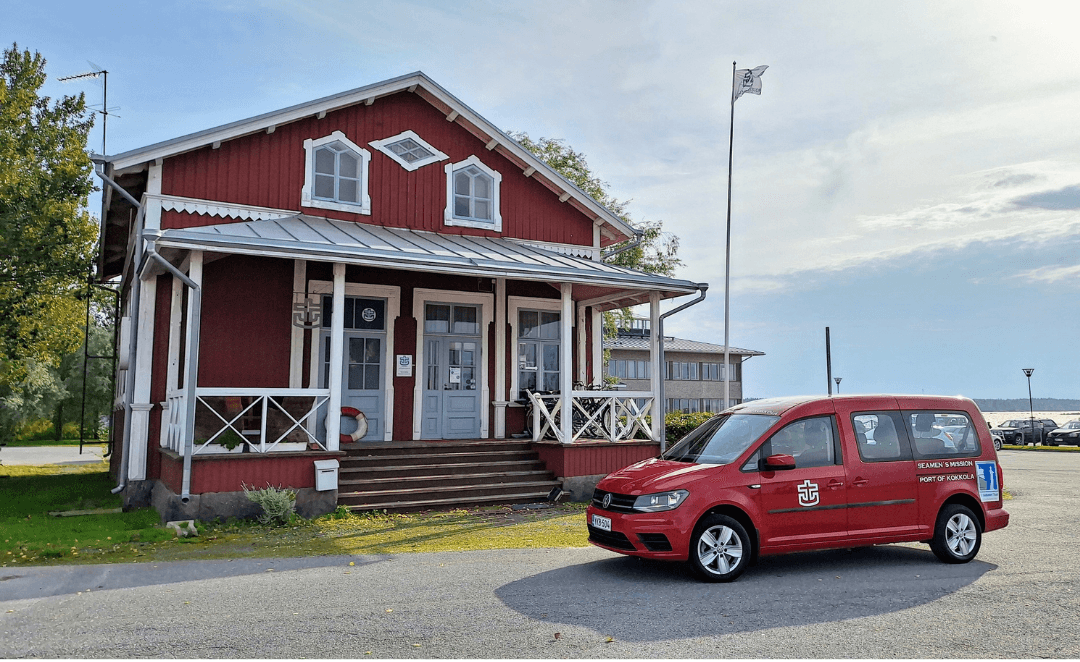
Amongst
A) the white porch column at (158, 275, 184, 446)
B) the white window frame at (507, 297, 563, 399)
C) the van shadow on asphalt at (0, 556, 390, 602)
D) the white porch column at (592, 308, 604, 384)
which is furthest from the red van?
the white porch column at (592, 308, 604, 384)

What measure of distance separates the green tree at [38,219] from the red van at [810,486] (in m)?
17.7

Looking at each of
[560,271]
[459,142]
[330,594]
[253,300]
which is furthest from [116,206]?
[330,594]

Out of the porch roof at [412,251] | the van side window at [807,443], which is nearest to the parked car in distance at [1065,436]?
the porch roof at [412,251]

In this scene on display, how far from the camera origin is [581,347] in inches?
653

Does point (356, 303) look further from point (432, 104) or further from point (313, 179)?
point (432, 104)

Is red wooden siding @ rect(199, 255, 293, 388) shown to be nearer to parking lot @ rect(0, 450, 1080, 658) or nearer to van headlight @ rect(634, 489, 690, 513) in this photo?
parking lot @ rect(0, 450, 1080, 658)

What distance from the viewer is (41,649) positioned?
5.26 meters

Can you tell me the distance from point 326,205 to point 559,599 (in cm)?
956

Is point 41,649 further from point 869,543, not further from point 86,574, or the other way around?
point 869,543

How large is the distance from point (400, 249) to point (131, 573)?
606 cm

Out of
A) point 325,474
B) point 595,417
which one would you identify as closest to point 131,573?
point 325,474

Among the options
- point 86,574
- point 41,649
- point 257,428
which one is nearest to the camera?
point 41,649

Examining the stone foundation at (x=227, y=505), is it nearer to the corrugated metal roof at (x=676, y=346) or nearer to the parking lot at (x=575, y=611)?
the parking lot at (x=575, y=611)

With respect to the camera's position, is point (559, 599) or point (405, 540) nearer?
point (559, 599)
